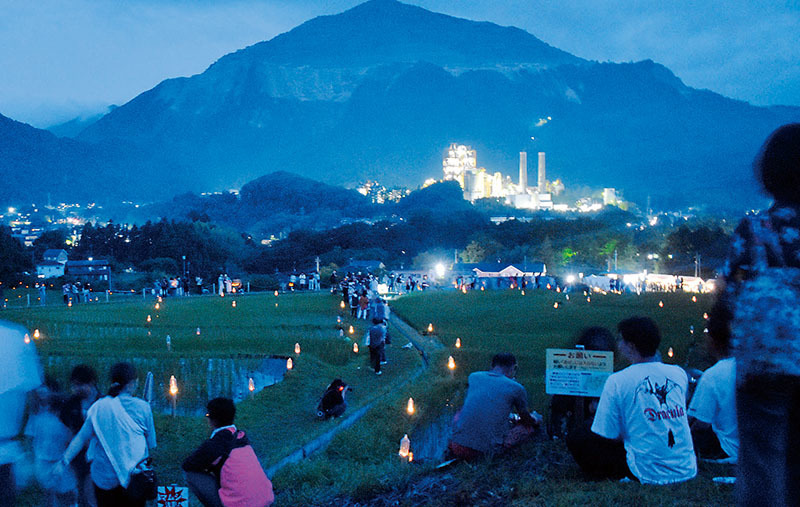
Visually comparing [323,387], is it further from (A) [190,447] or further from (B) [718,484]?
(B) [718,484]

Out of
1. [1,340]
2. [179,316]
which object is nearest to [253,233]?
[179,316]

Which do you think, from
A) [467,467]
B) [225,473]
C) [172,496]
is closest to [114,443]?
[172,496]

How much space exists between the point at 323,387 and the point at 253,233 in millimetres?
182641

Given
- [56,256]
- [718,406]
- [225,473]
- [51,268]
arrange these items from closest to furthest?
[225,473] → [718,406] → [51,268] → [56,256]

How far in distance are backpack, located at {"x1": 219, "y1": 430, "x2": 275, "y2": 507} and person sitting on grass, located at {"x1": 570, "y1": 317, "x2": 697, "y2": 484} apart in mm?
2965

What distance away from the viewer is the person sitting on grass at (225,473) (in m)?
5.41

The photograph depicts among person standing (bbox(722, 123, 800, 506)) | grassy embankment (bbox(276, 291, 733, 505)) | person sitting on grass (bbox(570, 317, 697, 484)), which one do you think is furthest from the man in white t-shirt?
person standing (bbox(722, 123, 800, 506))

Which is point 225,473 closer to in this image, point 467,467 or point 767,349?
point 467,467

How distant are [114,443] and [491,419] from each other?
13.7 ft

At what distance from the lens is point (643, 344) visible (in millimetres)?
5688

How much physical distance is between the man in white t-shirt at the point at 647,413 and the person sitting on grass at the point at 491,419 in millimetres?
2122

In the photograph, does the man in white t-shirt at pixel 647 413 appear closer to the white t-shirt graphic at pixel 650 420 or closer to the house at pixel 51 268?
the white t-shirt graphic at pixel 650 420

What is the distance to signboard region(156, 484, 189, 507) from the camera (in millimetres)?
6035

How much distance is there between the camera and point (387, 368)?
1870cm
